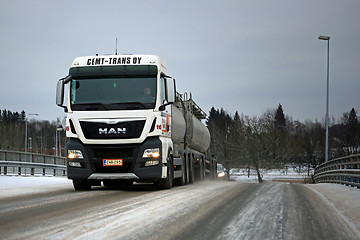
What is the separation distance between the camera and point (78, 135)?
39.4 feet

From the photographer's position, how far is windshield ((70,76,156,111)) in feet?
39.6

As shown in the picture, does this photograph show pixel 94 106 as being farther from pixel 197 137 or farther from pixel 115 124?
pixel 197 137

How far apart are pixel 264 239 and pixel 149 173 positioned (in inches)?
282

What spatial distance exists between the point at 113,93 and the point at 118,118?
0.76 metres

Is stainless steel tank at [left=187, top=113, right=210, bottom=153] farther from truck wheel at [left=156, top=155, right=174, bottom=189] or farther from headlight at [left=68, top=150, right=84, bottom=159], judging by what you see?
headlight at [left=68, top=150, right=84, bottom=159]

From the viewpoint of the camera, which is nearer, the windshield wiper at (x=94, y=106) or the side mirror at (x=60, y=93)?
the windshield wiper at (x=94, y=106)

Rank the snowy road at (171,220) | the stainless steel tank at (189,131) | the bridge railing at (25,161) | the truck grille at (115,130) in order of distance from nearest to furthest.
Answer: the snowy road at (171,220) → the truck grille at (115,130) → the stainless steel tank at (189,131) → the bridge railing at (25,161)

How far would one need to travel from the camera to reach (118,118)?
11906 millimetres

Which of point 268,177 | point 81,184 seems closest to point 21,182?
point 81,184

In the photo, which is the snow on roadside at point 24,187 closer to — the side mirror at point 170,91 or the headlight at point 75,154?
the headlight at point 75,154

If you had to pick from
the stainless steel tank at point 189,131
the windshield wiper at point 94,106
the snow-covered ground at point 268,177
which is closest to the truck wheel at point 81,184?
the windshield wiper at point 94,106

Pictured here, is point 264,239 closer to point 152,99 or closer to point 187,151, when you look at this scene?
point 152,99

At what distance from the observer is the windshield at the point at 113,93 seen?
39.6 feet

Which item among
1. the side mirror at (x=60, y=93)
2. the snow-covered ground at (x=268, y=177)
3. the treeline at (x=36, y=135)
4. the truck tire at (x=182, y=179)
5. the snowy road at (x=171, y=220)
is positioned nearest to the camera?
the snowy road at (x=171, y=220)
